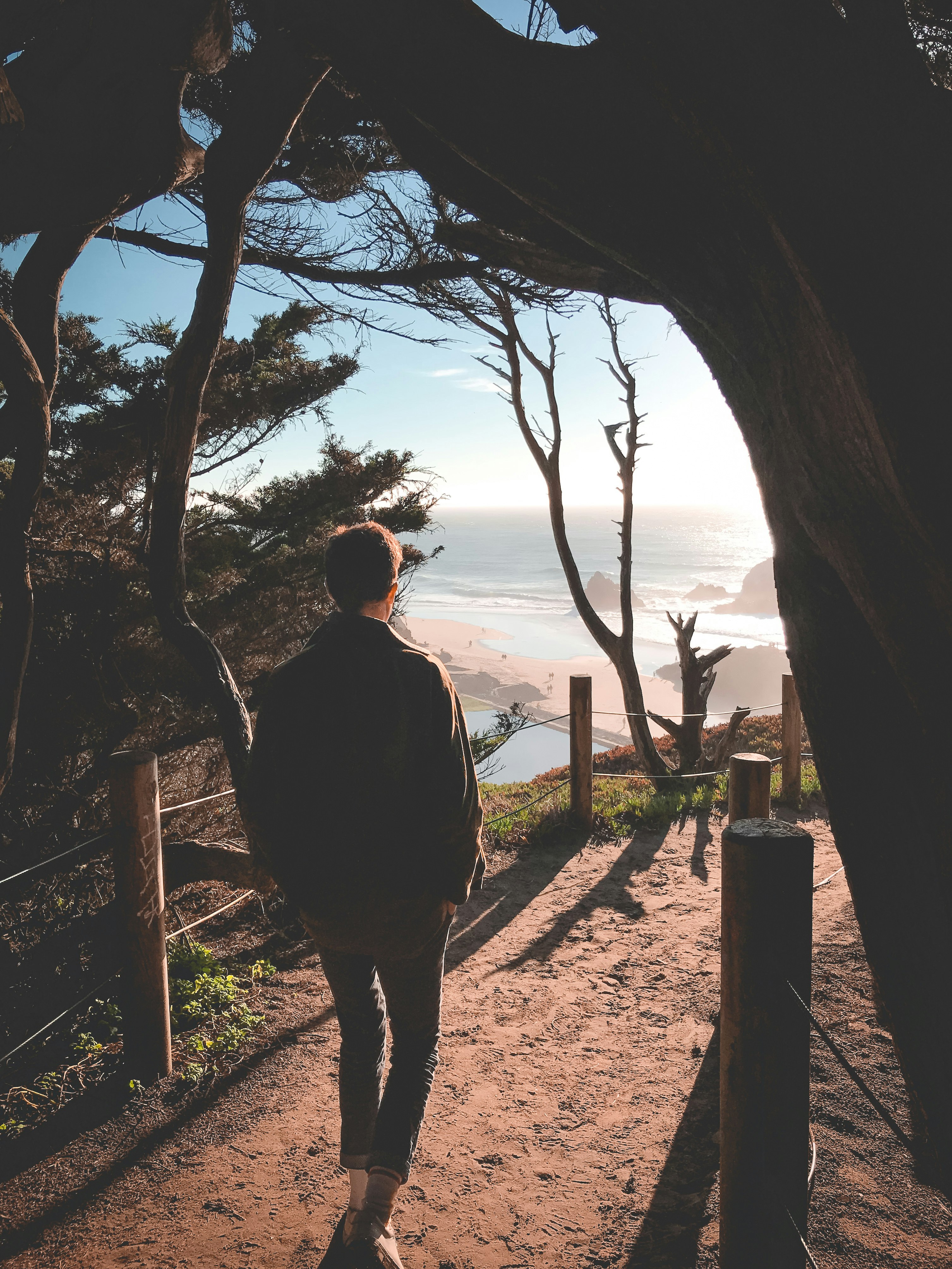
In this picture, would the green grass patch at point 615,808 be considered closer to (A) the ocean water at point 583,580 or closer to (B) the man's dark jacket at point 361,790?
(A) the ocean water at point 583,580

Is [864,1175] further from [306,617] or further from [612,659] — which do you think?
[612,659]

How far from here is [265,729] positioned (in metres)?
1.78

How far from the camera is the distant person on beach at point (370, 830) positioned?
1.73 metres

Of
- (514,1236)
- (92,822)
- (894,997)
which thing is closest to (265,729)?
(894,997)

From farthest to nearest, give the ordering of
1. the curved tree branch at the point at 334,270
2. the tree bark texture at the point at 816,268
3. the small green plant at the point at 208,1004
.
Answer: the curved tree branch at the point at 334,270 < the small green plant at the point at 208,1004 < the tree bark texture at the point at 816,268

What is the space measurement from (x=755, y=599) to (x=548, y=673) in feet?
115

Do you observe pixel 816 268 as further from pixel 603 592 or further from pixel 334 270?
pixel 603 592

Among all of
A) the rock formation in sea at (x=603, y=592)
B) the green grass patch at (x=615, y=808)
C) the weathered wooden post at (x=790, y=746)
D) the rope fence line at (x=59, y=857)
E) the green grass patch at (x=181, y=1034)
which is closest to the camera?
the rope fence line at (x=59, y=857)

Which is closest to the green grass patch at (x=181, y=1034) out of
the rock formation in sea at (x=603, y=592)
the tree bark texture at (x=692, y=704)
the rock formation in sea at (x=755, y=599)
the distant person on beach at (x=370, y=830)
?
the distant person on beach at (x=370, y=830)

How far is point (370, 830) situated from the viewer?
172 centimetres

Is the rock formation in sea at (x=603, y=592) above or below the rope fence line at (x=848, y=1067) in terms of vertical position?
above

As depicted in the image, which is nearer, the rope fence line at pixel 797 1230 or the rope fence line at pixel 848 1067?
the rope fence line at pixel 848 1067

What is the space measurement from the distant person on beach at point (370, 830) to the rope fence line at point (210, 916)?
1527 mm

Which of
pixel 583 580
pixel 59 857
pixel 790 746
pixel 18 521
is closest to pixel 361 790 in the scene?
pixel 59 857
